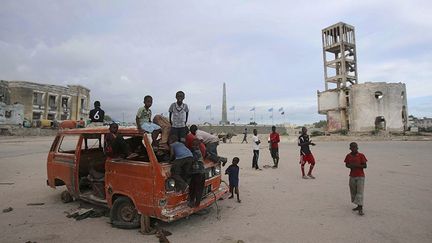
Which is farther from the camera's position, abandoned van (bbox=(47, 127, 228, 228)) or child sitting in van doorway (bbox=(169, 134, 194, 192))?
child sitting in van doorway (bbox=(169, 134, 194, 192))

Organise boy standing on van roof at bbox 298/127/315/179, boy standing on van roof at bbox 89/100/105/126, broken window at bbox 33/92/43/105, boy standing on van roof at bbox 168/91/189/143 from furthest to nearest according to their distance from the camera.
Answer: broken window at bbox 33/92/43/105 → boy standing on van roof at bbox 298/127/315/179 → boy standing on van roof at bbox 89/100/105/126 → boy standing on van roof at bbox 168/91/189/143

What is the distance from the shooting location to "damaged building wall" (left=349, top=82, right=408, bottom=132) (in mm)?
39375

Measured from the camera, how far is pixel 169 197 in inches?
185

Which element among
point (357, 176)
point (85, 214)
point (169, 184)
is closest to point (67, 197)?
point (85, 214)

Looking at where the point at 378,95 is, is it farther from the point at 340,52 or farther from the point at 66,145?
the point at 66,145

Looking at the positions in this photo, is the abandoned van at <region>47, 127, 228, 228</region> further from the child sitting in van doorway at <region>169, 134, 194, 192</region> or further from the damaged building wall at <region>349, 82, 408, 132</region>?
the damaged building wall at <region>349, 82, 408, 132</region>

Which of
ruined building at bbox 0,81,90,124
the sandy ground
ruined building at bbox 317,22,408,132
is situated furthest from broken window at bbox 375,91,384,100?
ruined building at bbox 0,81,90,124

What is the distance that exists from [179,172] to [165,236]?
1064 millimetres

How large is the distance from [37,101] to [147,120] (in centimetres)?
5865

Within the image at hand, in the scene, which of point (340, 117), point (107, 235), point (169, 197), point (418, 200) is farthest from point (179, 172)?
point (340, 117)

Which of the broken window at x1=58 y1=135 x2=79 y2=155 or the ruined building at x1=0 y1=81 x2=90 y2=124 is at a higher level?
the ruined building at x1=0 y1=81 x2=90 y2=124

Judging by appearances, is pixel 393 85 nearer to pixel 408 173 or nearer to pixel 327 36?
pixel 327 36

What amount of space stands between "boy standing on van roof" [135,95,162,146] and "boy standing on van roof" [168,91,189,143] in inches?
19.3

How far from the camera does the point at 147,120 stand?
611cm
